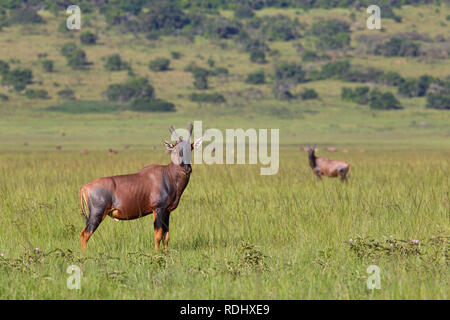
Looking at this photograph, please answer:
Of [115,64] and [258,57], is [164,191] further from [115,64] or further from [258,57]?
[258,57]

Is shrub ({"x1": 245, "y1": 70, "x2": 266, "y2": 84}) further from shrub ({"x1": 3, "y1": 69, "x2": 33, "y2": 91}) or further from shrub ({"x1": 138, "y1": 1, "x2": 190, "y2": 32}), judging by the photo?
shrub ({"x1": 138, "y1": 1, "x2": 190, "y2": 32})

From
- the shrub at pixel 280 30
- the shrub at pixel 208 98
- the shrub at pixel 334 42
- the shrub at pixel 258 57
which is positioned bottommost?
the shrub at pixel 208 98

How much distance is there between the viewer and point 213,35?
473 feet

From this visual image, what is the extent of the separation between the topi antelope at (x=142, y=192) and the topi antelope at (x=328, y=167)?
43.5ft

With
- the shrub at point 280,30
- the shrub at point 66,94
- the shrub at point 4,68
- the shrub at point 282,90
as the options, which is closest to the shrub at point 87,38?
the shrub at point 4,68

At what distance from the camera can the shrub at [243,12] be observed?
169 meters

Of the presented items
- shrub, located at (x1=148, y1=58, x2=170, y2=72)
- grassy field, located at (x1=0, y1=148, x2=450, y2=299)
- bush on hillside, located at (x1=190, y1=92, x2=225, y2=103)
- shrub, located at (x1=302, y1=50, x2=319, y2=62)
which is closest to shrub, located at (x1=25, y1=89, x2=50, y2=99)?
bush on hillside, located at (x1=190, y1=92, x2=225, y2=103)

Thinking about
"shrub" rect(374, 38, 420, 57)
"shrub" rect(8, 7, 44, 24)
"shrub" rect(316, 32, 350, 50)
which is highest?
"shrub" rect(8, 7, 44, 24)

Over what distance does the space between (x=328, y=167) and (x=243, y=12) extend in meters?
149

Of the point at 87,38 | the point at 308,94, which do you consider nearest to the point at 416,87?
the point at 308,94

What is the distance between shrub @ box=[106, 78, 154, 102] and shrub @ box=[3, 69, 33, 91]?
11.2 m

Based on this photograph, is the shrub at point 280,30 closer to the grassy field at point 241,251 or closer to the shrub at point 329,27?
the shrub at point 329,27

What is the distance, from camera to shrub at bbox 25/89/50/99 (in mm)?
98625
